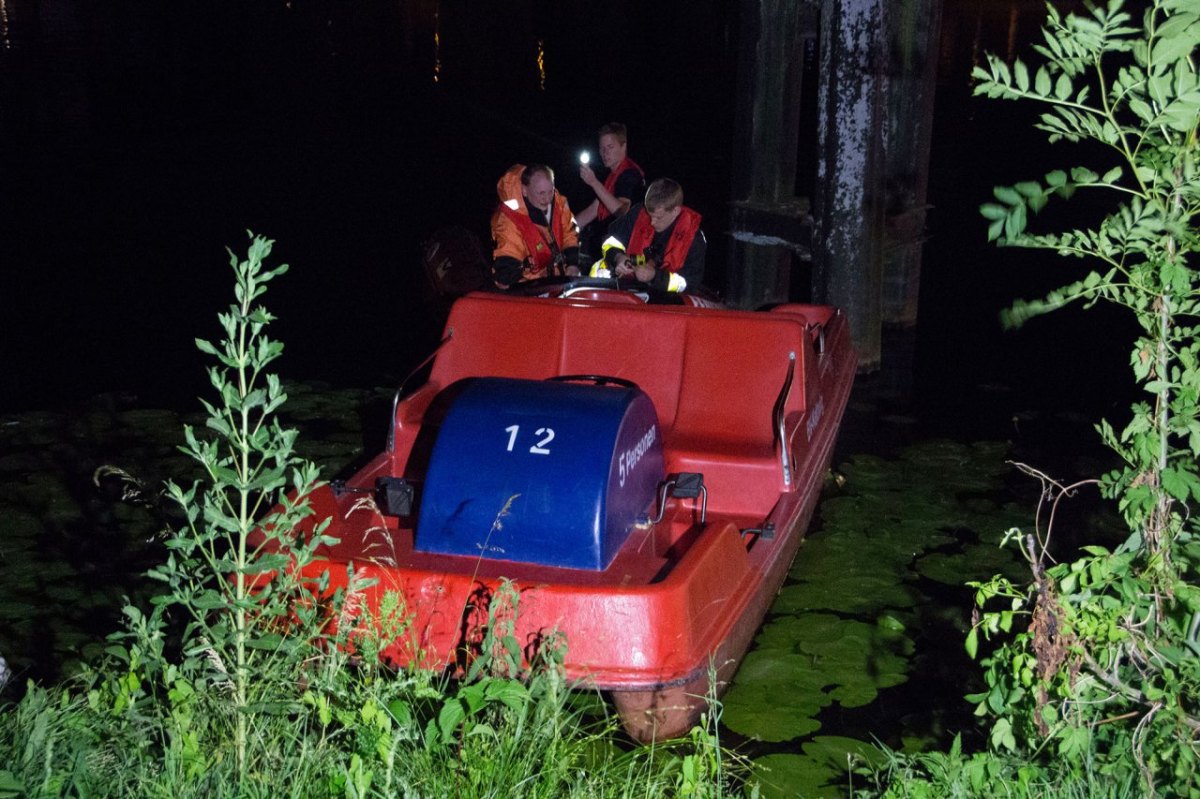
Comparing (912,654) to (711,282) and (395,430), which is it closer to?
(395,430)

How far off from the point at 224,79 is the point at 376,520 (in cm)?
2239

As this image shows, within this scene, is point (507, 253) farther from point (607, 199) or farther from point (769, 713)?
point (769, 713)

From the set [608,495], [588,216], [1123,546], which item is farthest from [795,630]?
[588,216]

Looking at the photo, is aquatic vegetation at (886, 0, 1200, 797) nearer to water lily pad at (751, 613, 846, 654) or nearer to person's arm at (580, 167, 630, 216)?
water lily pad at (751, 613, 846, 654)

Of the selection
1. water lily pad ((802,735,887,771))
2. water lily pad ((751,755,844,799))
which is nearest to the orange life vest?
water lily pad ((802,735,887,771))

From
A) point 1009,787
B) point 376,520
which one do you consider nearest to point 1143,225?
point 1009,787

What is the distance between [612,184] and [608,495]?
16.0 feet

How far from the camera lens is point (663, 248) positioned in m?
6.89

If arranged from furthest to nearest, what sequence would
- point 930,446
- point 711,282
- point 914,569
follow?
point 711,282
point 930,446
point 914,569

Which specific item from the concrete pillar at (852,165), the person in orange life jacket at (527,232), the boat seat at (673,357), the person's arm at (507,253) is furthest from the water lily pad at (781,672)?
the concrete pillar at (852,165)

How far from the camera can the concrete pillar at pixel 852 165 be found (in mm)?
7777

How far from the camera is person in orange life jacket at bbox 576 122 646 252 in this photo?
8.35 metres

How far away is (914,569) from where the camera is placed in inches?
221

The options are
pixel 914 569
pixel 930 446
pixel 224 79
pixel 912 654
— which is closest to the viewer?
pixel 912 654
